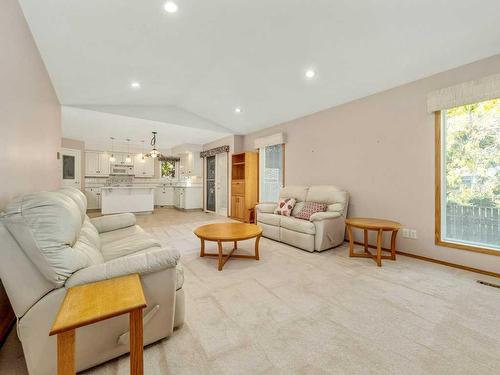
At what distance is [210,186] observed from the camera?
7.49 m

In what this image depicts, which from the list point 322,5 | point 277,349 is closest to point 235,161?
point 322,5

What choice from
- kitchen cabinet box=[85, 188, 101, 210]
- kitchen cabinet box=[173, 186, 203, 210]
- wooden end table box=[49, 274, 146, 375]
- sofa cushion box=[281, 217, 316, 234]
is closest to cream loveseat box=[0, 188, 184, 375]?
wooden end table box=[49, 274, 146, 375]

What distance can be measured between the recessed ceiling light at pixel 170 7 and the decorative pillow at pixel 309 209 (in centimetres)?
314

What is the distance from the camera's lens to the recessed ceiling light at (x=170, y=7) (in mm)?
2104

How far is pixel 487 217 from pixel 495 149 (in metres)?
0.78

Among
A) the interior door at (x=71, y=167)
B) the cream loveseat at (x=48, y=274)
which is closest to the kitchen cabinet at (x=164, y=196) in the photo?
the interior door at (x=71, y=167)

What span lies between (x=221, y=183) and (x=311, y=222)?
163 inches

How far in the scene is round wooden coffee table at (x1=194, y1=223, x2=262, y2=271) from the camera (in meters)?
2.54

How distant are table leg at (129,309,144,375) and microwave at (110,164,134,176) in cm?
837

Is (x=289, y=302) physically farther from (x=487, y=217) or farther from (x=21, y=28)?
(x=21, y=28)

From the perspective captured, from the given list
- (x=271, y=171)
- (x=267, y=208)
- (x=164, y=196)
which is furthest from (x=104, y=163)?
(x=267, y=208)

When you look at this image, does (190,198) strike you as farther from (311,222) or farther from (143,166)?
(311,222)

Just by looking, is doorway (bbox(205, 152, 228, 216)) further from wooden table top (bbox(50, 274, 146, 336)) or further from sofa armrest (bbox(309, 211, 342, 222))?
wooden table top (bbox(50, 274, 146, 336))

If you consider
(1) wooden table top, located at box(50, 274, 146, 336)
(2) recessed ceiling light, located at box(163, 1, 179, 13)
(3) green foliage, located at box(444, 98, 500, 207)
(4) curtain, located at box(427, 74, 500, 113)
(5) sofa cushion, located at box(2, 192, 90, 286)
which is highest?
(2) recessed ceiling light, located at box(163, 1, 179, 13)
